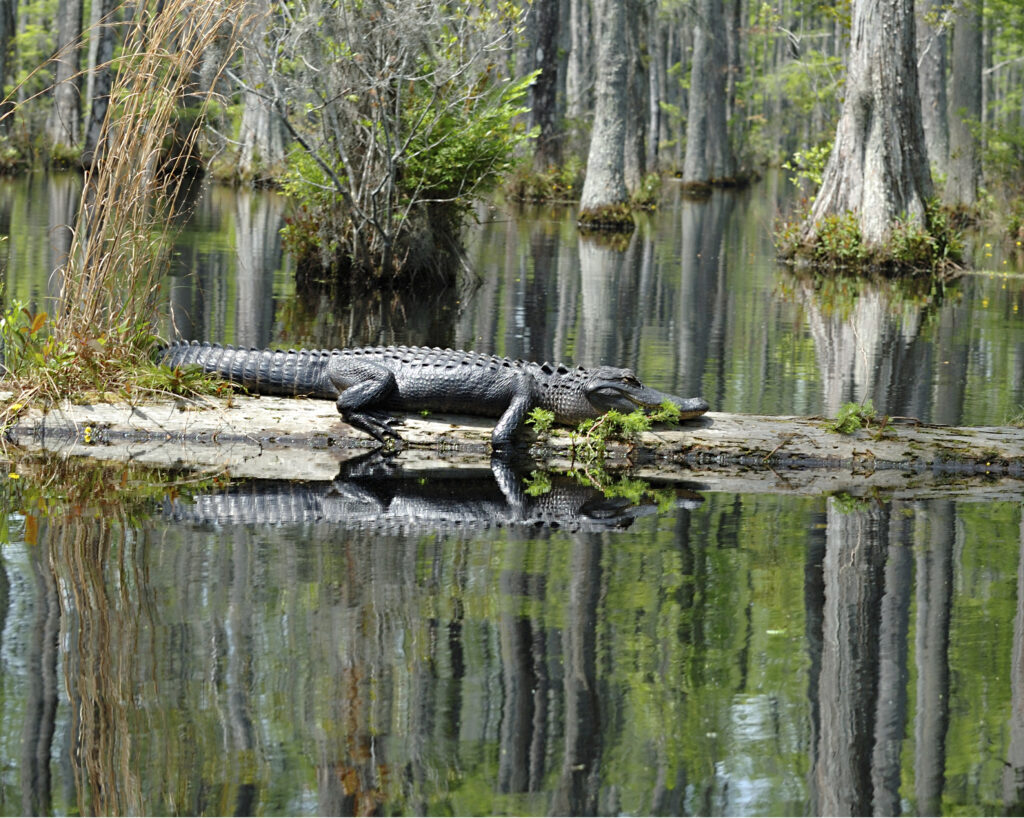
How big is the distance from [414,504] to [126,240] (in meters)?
2.41

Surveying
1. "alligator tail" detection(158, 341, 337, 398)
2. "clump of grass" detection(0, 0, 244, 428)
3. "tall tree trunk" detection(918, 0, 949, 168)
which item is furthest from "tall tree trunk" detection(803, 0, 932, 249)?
"clump of grass" detection(0, 0, 244, 428)

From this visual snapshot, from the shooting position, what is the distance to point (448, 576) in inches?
189

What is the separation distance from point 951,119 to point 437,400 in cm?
2205

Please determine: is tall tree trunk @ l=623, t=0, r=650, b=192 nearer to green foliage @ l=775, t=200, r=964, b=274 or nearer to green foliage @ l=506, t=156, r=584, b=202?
green foliage @ l=506, t=156, r=584, b=202

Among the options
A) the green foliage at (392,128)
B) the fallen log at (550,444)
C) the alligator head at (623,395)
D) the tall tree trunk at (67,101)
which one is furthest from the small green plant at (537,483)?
the tall tree trunk at (67,101)

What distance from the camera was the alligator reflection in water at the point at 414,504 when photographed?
5.61m

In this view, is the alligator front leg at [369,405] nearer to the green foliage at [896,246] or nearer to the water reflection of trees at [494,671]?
the water reflection of trees at [494,671]

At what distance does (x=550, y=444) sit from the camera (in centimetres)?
729

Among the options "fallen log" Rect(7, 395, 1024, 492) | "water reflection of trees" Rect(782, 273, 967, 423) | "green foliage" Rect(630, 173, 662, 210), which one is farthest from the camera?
"green foliage" Rect(630, 173, 662, 210)

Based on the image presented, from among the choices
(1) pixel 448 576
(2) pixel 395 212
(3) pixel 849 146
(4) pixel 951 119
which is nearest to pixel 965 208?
(4) pixel 951 119

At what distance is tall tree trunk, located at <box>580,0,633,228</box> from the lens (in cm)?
2511

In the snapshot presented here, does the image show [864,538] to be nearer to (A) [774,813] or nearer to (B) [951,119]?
(A) [774,813]

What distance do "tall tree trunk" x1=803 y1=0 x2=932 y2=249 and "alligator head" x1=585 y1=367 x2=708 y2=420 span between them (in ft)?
38.2

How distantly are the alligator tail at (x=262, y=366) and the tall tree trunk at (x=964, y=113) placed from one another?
69.8 ft
